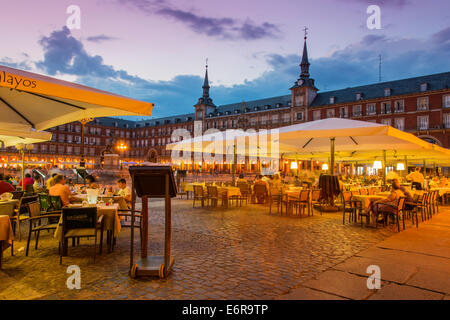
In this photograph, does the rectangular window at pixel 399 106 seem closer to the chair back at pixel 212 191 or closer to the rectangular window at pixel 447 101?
the rectangular window at pixel 447 101

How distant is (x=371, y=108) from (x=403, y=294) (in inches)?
1798

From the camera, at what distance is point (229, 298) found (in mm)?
3018

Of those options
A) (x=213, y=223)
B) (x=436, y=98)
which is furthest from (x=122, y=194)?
(x=436, y=98)

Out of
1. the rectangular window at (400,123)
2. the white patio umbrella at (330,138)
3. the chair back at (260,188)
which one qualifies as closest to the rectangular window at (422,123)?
the rectangular window at (400,123)

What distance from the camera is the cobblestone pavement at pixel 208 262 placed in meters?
3.17

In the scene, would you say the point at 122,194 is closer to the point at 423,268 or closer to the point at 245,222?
the point at 245,222

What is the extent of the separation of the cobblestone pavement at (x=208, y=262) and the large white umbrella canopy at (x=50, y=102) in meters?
2.09

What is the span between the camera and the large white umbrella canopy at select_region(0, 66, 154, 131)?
3085 mm

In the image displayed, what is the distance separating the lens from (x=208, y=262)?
4.18 metres

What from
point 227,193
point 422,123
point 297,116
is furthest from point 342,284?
point 297,116

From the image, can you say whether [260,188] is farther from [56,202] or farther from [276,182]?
[56,202]

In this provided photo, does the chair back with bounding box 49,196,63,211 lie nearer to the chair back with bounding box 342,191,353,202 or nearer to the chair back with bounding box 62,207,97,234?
the chair back with bounding box 62,207,97,234

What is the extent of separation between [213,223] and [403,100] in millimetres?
42896

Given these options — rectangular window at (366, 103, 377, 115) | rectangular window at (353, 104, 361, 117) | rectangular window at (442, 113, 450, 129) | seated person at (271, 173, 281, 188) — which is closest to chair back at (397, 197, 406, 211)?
seated person at (271, 173, 281, 188)
